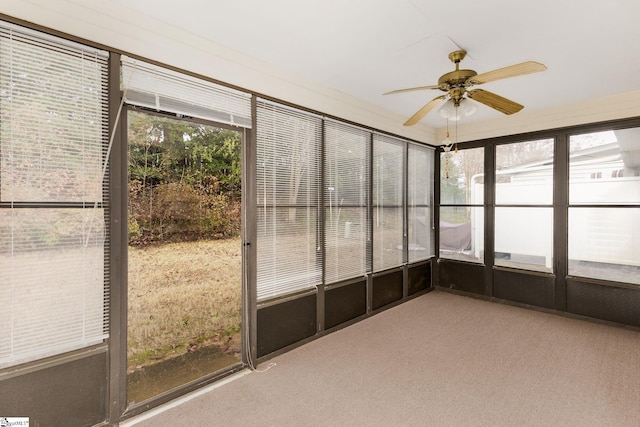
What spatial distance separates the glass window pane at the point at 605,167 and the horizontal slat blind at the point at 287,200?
349 cm

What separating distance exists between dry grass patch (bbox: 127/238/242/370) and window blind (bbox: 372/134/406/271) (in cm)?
194

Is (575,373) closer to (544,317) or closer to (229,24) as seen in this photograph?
(544,317)

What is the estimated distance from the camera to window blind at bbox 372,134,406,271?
165 inches

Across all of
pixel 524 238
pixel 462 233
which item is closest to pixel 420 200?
pixel 462 233

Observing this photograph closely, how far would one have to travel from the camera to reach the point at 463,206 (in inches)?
202

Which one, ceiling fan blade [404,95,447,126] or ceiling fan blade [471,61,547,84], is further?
ceiling fan blade [404,95,447,126]

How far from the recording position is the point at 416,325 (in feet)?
12.6

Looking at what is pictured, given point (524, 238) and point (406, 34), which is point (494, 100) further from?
point (524, 238)

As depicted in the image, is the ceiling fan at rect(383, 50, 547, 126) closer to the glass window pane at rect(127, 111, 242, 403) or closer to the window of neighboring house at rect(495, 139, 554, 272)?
the glass window pane at rect(127, 111, 242, 403)

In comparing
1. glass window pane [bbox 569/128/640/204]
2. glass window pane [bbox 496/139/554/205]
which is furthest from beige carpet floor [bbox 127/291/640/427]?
glass window pane [bbox 496/139/554/205]

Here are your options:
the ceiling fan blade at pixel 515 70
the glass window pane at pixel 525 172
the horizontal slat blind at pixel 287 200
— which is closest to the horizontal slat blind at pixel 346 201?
the horizontal slat blind at pixel 287 200

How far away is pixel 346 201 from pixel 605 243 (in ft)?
11.0

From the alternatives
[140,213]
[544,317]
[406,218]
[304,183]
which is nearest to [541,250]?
[544,317]

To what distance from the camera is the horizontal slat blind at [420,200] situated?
4883 mm
